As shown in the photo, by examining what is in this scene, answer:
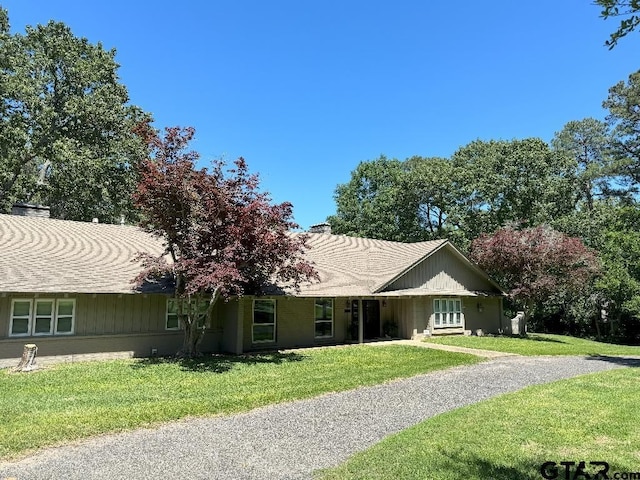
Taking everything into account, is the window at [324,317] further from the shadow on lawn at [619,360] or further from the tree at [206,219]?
the shadow on lawn at [619,360]

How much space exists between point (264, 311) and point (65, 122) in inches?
795

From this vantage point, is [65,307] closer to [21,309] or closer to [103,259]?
[21,309]

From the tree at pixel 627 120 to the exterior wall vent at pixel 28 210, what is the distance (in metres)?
31.2

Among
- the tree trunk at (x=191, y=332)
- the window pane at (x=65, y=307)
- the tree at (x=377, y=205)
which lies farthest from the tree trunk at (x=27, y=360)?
the tree at (x=377, y=205)

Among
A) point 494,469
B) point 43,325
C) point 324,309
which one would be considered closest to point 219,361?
point 43,325

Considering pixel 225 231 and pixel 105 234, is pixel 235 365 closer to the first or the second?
pixel 225 231

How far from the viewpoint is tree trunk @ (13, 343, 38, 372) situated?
1241 cm

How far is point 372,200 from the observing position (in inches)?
1796

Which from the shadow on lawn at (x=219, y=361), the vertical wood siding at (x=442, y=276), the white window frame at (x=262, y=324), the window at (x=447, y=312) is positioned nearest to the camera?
the shadow on lawn at (x=219, y=361)

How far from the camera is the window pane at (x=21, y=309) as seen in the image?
13.4 meters

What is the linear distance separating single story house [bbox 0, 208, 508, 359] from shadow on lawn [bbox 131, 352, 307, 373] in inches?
41.9

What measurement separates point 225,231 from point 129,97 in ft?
71.7

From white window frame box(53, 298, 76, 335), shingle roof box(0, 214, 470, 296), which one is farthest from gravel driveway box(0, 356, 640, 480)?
white window frame box(53, 298, 76, 335)

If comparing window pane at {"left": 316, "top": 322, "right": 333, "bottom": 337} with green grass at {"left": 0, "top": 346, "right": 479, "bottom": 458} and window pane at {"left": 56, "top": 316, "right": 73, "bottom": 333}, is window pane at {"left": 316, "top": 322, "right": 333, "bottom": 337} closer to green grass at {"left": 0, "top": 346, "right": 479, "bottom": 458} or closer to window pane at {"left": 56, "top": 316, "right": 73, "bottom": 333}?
green grass at {"left": 0, "top": 346, "right": 479, "bottom": 458}
